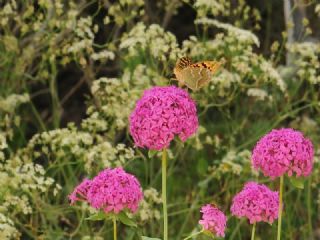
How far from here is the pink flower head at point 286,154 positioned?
9.23ft

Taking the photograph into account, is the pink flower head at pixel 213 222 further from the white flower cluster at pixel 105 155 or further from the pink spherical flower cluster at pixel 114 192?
the white flower cluster at pixel 105 155

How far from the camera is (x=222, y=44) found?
16.3ft

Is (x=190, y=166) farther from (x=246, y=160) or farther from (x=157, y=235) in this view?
(x=246, y=160)

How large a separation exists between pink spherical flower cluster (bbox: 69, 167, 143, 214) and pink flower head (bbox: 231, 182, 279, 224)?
1.30 feet

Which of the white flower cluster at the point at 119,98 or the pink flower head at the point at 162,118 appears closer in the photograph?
the pink flower head at the point at 162,118

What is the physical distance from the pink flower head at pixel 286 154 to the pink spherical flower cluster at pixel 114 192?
1.53ft

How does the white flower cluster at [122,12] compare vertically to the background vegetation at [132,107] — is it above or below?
above

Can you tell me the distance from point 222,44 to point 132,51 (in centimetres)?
61

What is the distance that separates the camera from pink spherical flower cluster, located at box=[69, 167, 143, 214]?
2.75 metres

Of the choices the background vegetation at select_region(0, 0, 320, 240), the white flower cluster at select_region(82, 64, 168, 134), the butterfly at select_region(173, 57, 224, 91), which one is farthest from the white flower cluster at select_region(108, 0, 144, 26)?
the butterfly at select_region(173, 57, 224, 91)

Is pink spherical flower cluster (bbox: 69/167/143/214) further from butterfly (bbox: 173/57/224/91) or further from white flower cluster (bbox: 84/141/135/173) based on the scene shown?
white flower cluster (bbox: 84/141/135/173)

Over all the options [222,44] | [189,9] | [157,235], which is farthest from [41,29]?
[189,9]

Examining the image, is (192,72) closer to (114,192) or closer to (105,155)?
(114,192)

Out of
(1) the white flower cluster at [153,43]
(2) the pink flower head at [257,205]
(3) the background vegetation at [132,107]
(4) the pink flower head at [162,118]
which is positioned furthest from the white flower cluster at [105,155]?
(4) the pink flower head at [162,118]
